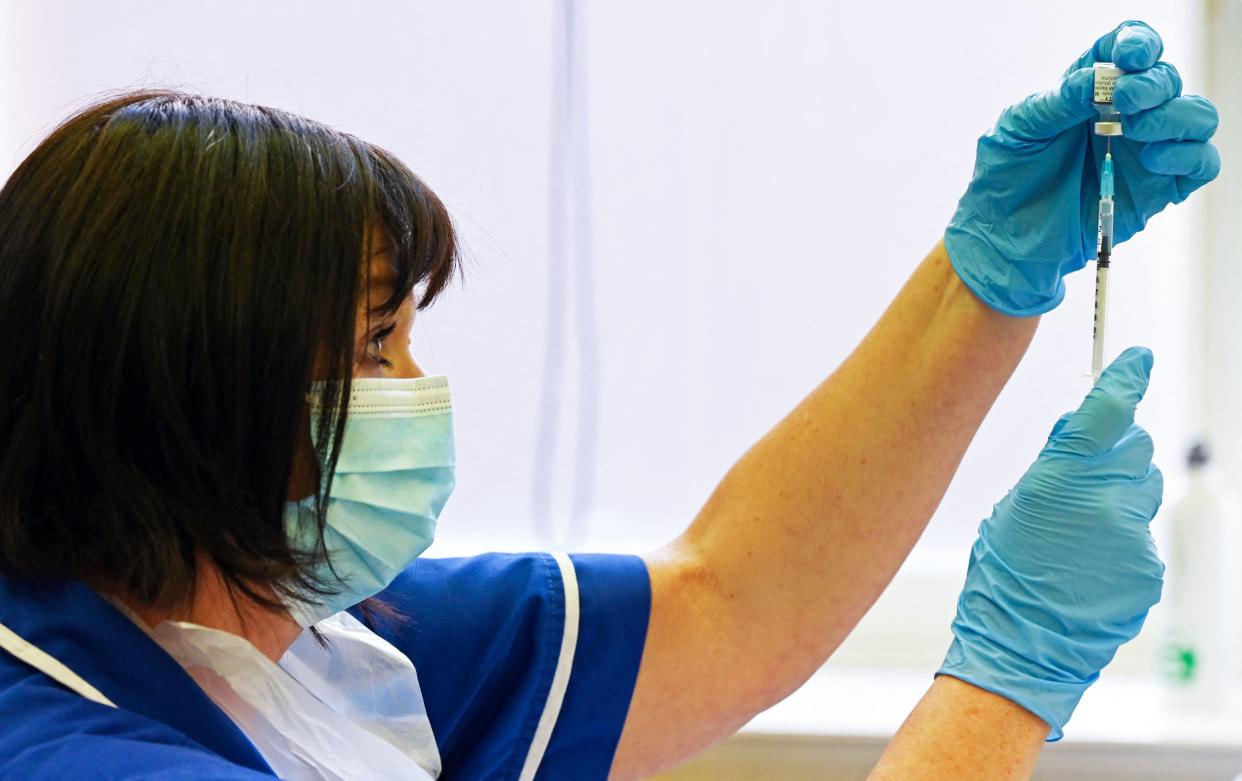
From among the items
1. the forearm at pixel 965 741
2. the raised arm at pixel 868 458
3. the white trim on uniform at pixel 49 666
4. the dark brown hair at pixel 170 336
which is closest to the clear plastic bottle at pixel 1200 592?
the raised arm at pixel 868 458

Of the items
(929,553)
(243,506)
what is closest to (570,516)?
(929,553)

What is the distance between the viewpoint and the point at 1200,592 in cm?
144

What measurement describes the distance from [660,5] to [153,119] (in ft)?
2.83

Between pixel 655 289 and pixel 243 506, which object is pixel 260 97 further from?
pixel 243 506

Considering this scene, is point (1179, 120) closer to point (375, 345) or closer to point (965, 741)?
point (965, 741)

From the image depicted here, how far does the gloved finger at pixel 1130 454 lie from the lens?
95 cm

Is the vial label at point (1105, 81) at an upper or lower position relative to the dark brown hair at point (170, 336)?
upper

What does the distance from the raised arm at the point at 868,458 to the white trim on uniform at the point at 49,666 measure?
1.57 feet

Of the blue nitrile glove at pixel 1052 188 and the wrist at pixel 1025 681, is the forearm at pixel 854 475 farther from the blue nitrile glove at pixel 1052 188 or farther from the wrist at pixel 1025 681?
the wrist at pixel 1025 681

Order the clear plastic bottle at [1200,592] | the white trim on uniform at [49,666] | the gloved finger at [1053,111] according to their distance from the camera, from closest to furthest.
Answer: the white trim on uniform at [49,666], the gloved finger at [1053,111], the clear plastic bottle at [1200,592]

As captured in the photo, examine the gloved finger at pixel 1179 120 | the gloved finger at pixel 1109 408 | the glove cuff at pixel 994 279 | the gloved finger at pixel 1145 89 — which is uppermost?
the gloved finger at pixel 1145 89

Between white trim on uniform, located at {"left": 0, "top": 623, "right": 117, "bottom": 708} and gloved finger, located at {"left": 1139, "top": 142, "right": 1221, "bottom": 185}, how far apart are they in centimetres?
86

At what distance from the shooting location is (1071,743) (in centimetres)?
134

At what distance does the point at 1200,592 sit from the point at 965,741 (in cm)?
67
